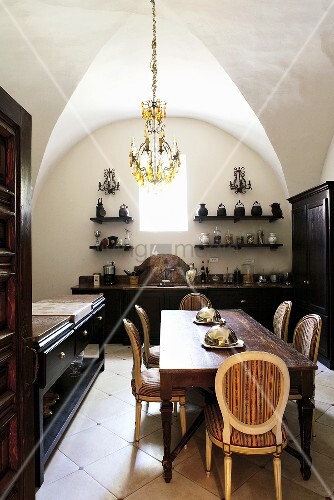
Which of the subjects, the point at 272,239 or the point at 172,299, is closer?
the point at 172,299

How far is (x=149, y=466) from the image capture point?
2320 mm

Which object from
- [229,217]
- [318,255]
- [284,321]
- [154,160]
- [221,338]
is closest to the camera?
[221,338]

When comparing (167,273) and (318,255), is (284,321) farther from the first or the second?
(167,273)

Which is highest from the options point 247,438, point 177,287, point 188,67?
point 188,67

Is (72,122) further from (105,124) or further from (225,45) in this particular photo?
(225,45)

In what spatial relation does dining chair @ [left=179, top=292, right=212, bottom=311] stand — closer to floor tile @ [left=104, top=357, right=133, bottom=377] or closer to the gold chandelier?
floor tile @ [left=104, top=357, right=133, bottom=377]

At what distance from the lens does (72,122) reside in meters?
5.31

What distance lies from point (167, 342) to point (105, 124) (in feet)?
15.7

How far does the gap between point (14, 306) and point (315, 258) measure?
429 centimetres

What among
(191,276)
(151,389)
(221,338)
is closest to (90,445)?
(151,389)

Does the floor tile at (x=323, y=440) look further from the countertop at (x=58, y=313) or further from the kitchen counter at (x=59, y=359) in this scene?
the countertop at (x=58, y=313)

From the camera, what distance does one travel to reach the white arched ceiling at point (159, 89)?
3816 millimetres

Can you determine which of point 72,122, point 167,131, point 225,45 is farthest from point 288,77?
point 72,122

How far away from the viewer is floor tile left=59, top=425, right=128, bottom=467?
8.05ft
